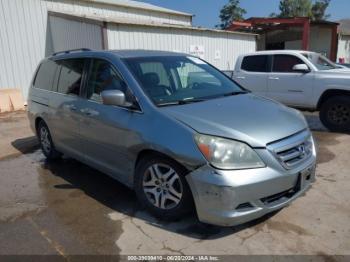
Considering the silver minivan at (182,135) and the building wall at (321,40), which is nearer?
the silver minivan at (182,135)

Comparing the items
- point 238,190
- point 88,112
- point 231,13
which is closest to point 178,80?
point 88,112

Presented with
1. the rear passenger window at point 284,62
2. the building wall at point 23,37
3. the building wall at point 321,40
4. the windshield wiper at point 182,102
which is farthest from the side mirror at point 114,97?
the building wall at point 321,40

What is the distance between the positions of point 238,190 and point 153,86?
1531mm

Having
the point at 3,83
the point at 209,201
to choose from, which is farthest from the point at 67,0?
the point at 209,201

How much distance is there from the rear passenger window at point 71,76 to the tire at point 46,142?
0.96 metres

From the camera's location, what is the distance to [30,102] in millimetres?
5895

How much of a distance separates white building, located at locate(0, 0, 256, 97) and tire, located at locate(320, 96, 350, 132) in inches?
232

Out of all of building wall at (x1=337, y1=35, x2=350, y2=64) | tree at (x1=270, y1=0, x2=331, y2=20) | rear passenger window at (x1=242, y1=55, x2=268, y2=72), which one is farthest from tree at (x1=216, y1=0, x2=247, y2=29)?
rear passenger window at (x1=242, y1=55, x2=268, y2=72)

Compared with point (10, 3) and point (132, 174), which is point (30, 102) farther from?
point (10, 3)

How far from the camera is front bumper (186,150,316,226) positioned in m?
2.79

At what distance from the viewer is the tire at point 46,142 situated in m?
5.49

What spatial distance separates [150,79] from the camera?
12.3 feet

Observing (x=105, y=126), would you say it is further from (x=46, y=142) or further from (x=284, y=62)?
(x=284, y=62)

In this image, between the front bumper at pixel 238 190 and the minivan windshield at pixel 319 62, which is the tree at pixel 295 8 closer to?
the minivan windshield at pixel 319 62
